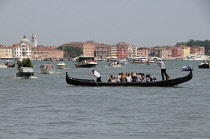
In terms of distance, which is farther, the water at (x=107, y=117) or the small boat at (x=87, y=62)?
the small boat at (x=87, y=62)

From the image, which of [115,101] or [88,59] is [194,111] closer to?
[115,101]

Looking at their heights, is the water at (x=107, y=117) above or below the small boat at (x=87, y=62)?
below

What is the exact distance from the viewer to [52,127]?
16.0 meters

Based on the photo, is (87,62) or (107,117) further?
(87,62)

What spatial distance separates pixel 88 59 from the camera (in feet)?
300

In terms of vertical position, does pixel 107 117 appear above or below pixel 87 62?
below

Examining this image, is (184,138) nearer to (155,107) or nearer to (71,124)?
(71,124)

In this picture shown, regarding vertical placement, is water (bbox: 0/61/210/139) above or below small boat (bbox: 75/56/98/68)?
below

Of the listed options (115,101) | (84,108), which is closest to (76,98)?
(115,101)

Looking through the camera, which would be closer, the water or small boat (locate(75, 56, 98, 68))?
the water

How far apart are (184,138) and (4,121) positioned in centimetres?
561

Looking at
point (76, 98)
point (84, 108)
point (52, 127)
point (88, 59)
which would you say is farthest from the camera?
point (88, 59)

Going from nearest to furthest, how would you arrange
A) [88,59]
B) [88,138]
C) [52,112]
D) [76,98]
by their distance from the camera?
[88,138] → [52,112] → [76,98] → [88,59]

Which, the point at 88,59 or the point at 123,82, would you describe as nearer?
the point at 123,82
